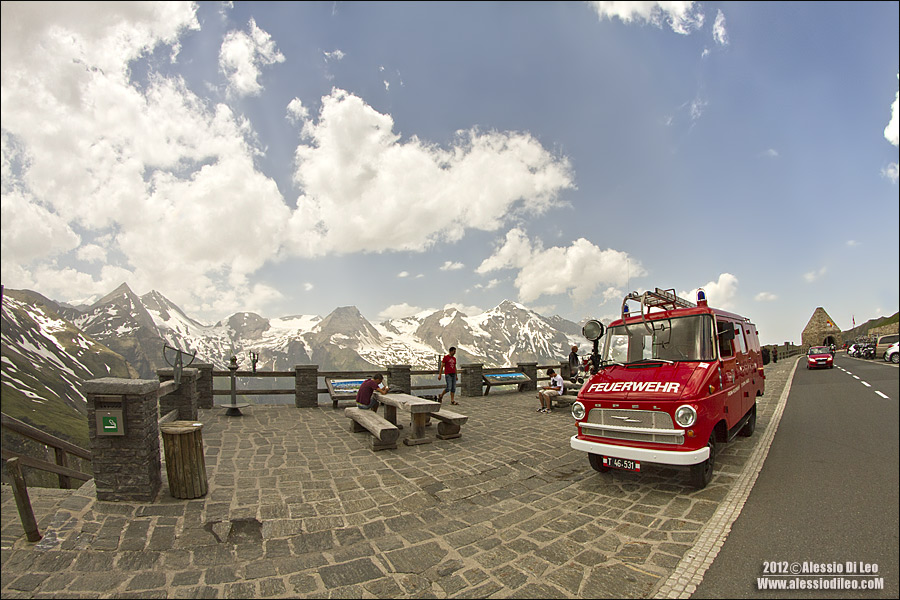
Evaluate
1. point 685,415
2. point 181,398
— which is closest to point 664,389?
point 685,415

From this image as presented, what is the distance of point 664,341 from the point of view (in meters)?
6.69

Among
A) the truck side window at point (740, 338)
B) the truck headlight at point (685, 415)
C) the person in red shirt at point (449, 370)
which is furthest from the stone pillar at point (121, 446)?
the truck side window at point (740, 338)

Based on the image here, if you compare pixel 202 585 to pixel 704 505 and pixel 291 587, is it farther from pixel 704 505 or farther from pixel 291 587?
pixel 704 505

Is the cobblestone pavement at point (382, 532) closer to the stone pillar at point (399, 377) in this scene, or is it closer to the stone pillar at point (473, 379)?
the stone pillar at point (399, 377)

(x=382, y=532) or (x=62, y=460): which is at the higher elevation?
(x=62, y=460)

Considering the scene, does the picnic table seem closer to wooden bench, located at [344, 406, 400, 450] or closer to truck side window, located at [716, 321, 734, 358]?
wooden bench, located at [344, 406, 400, 450]

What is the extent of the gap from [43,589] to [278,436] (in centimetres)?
543

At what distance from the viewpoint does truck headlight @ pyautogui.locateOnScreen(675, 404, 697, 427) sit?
534cm

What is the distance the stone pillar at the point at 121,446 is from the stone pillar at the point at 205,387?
25.1 ft

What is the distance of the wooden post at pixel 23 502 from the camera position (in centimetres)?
431

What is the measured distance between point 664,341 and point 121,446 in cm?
801

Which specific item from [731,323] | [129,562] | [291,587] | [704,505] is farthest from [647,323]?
[129,562]

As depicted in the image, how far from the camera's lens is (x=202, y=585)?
3.87m

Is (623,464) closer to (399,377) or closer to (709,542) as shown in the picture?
(709,542)
